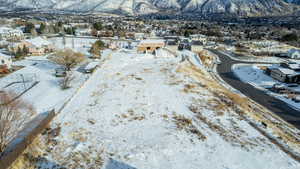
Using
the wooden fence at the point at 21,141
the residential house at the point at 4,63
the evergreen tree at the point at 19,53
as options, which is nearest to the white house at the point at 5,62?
the residential house at the point at 4,63

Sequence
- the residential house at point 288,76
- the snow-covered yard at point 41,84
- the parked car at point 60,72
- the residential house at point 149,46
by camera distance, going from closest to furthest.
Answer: the snow-covered yard at point 41,84 < the parked car at point 60,72 < the residential house at point 288,76 < the residential house at point 149,46

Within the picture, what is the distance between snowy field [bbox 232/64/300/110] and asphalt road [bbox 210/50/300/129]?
1138 millimetres

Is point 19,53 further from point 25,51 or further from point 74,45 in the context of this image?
point 74,45

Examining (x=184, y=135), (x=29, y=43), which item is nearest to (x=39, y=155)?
(x=184, y=135)

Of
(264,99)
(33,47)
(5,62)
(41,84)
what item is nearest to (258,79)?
(264,99)

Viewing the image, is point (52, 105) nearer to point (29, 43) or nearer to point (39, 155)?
point (39, 155)

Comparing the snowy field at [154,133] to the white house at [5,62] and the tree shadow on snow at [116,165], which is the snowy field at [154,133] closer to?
the tree shadow on snow at [116,165]

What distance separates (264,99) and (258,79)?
1068cm

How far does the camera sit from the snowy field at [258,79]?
27319mm

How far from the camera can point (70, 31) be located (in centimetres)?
7975

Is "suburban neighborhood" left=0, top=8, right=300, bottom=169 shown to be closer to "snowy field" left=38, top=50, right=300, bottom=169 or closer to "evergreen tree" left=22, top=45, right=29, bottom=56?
"snowy field" left=38, top=50, right=300, bottom=169

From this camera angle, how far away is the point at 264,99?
26641 millimetres

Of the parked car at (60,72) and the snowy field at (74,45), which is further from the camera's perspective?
the snowy field at (74,45)

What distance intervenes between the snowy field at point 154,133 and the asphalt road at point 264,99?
27.2 ft
